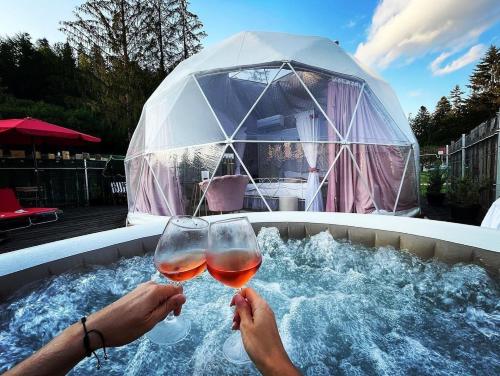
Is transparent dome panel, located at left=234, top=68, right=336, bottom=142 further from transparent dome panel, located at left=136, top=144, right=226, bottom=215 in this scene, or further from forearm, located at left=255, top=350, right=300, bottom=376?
forearm, located at left=255, top=350, right=300, bottom=376

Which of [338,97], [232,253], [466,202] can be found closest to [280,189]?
[338,97]

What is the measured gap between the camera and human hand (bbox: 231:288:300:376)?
428mm

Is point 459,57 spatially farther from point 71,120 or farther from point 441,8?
point 71,120

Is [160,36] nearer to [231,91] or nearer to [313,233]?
[231,91]

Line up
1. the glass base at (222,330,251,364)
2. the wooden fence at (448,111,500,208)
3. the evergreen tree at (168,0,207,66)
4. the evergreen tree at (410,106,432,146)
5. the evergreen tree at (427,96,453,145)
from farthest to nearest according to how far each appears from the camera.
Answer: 1. the evergreen tree at (410,106,432,146)
2. the evergreen tree at (427,96,453,145)
3. the evergreen tree at (168,0,207,66)
4. the wooden fence at (448,111,500,208)
5. the glass base at (222,330,251,364)

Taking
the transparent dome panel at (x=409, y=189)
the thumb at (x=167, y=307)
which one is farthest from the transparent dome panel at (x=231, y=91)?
the thumb at (x=167, y=307)

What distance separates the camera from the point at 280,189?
587 centimetres

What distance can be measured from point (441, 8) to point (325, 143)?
240 inches

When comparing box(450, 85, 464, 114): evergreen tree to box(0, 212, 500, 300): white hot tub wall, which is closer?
box(0, 212, 500, 300): white hot tub wall

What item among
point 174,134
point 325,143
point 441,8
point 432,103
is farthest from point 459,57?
point 174,134

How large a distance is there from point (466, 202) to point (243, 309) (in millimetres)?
5668

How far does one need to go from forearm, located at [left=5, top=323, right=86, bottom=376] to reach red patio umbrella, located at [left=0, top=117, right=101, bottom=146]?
656cm

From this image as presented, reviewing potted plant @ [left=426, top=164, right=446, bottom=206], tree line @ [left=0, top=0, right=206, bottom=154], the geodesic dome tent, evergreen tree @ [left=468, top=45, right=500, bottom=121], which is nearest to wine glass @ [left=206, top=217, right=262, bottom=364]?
the geodesic dome tent

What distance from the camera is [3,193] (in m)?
5.23
